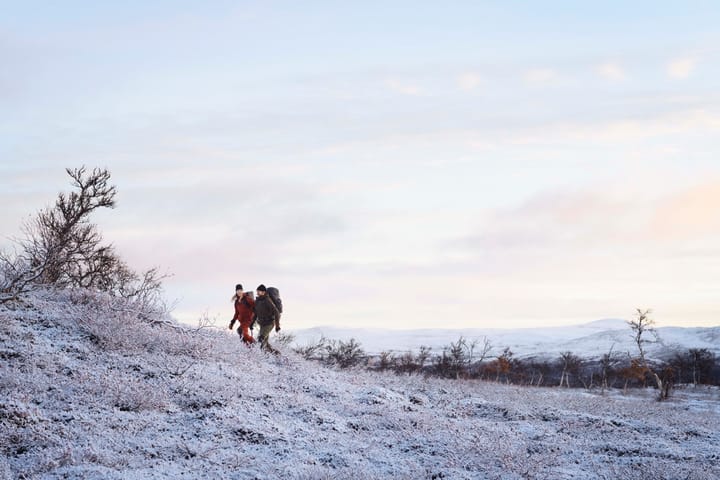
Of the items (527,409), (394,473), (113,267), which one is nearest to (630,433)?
(527,409)

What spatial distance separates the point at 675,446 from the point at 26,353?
15.2 metres

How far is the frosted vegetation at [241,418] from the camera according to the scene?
35.7ft

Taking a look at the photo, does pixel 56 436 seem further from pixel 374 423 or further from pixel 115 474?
pixel 374 423

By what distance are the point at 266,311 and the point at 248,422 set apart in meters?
8.33

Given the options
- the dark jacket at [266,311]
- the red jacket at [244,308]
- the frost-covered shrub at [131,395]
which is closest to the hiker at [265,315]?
the dark jacket at [266,311]

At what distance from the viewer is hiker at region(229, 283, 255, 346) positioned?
2175 centimetres

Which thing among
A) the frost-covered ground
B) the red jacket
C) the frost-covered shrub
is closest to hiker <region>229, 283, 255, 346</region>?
the red jacket

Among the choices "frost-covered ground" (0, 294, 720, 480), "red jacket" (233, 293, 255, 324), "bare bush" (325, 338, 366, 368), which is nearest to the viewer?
"frost-covered ground" (0, 294, 720, 480)

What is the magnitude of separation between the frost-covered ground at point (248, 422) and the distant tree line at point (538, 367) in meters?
10.7

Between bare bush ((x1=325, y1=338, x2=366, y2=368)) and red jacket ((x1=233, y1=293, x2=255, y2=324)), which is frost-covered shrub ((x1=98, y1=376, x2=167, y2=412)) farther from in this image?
bare bush ((x1=325, y1=338, x2=366, y2=368))

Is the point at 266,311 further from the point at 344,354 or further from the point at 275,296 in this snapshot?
the point at 344,354

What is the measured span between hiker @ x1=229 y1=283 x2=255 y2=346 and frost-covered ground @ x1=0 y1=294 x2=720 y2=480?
145 centimetres

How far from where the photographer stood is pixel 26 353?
49.4 feet

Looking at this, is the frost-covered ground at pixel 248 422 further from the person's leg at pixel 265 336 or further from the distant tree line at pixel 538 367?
the distant tree line at pixel 538 367
